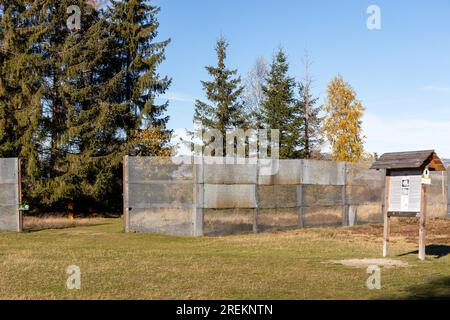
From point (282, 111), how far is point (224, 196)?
21295 millimetres

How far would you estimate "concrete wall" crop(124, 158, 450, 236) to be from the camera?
55.5 ft

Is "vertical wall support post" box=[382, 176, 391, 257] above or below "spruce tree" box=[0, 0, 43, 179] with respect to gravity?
below

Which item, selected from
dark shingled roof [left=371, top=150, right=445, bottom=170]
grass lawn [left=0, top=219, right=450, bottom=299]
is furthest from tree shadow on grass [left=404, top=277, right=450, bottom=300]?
dark shingled roof [left=371, top=150, right=445, bottom=170]

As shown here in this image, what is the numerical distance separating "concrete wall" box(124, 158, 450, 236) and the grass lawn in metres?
0.83

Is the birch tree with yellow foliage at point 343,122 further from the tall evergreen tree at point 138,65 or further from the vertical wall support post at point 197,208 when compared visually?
the vertical wall support post at point 197,208

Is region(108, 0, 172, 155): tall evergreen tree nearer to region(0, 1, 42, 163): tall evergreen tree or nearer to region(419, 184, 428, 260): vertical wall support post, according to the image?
region(0, 1, 42, 163): tall evergreen tree

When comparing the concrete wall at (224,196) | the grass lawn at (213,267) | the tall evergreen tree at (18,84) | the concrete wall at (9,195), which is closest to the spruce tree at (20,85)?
the tall evergreen tree at (18,84)

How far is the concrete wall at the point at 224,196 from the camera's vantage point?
55.5 feet

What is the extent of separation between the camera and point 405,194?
12141 mm

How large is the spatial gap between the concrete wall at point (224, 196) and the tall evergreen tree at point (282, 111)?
55.4ft
